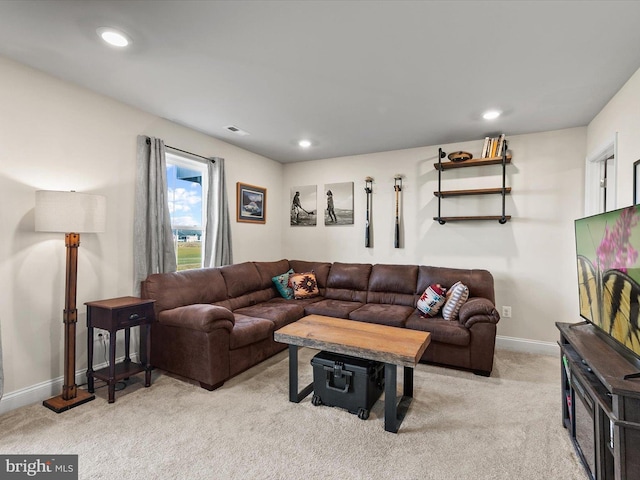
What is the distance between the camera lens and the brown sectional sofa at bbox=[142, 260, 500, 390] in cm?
271

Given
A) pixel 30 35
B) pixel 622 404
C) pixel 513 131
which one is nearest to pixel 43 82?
pixel 30 35

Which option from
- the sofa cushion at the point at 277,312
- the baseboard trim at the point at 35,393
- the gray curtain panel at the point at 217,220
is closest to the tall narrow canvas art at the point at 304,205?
the gray curtain panel at the point at 217,220

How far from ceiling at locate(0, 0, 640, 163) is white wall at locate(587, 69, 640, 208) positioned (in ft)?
0.35

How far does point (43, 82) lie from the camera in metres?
2.42

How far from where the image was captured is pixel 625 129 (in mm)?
2420

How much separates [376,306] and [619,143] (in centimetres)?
261

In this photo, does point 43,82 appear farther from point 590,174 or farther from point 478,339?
point 590,174

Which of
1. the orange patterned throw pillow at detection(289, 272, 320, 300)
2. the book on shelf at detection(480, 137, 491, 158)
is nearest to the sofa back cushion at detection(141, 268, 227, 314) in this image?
the orange patterned throw pillow at detection(289, 272, 320, 300)

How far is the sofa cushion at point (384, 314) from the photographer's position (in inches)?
131

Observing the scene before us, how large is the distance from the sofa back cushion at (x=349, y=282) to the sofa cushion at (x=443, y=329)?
3.27ft

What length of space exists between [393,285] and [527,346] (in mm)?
1602

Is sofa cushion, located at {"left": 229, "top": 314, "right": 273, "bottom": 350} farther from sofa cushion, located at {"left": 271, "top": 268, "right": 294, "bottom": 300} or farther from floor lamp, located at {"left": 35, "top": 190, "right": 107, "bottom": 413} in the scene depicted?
floor lamp, located at {"left": 35, "top": 190, "right": 107, "bottom": 413}

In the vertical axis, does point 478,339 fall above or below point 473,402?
above

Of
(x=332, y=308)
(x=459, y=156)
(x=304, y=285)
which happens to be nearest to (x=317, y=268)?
(x=304, y=285)
